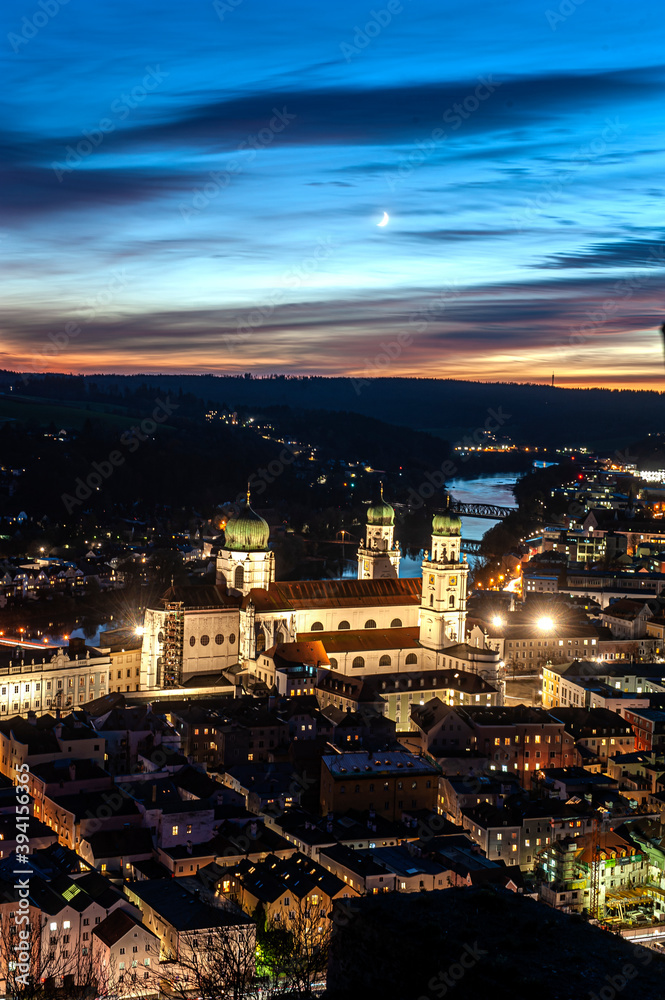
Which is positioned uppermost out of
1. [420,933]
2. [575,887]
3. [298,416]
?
[298,416]

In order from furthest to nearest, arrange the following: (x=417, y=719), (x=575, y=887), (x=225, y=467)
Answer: (x=225, y=467)
(x=417, y=719)
(x=575, y=887)

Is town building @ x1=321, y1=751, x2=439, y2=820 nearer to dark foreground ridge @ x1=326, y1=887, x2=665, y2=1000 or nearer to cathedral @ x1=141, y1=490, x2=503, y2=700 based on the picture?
cathedral @ x1=141, y1=490, x2=503, y2=700

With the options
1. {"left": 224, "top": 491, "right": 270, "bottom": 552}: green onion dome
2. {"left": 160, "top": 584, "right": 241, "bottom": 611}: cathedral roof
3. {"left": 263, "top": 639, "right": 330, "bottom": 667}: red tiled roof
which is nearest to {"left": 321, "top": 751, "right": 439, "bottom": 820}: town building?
{"left": 263, "top": 639, "right": 330, "bottom": 667}: red tiled roof

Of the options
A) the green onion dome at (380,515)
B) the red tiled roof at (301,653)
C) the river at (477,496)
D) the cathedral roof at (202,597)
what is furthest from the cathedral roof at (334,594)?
the river at (477,496)

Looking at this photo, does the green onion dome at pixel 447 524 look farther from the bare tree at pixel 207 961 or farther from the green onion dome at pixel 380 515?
the bare tree at pixel 207 961

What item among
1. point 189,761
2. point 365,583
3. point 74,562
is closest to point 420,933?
point 189,761

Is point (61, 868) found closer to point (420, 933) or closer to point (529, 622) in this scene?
point (420, 933)
